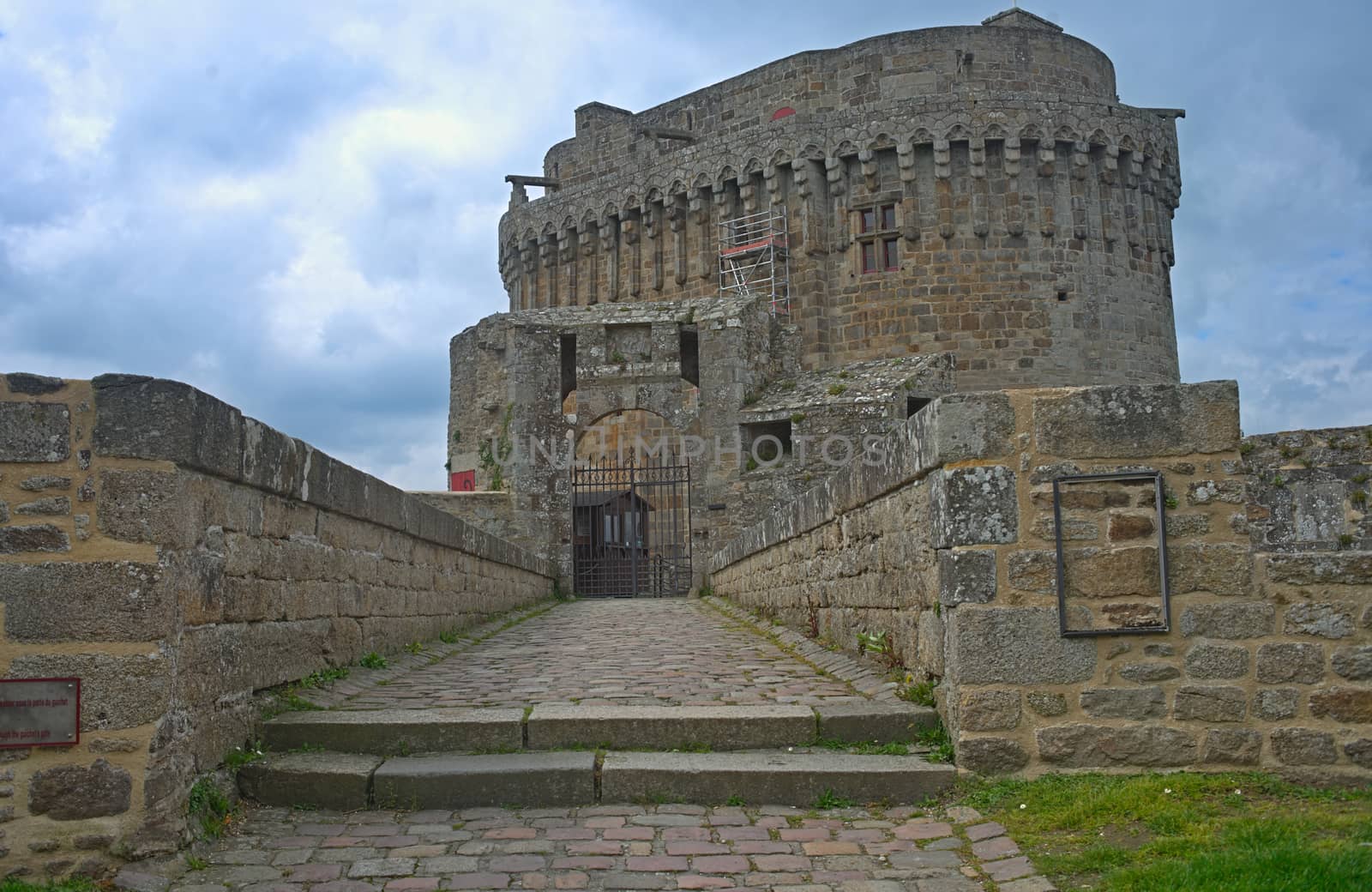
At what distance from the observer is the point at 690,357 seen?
22.2 meters

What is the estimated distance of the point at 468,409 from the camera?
95.3 ft

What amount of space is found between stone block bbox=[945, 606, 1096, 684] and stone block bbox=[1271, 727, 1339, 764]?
687mm

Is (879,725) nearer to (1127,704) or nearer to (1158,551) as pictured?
(1127,704)

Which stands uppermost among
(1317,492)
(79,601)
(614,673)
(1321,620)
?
(1317,492)

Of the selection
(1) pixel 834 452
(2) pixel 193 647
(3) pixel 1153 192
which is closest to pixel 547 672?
(2) pixel 193 647

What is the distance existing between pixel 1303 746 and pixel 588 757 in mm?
2614

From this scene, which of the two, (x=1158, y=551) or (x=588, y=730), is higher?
(x=1158, y=551)

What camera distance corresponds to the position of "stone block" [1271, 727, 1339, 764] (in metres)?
4.32

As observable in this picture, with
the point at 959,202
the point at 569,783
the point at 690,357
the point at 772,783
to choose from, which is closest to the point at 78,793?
the point at 569,783

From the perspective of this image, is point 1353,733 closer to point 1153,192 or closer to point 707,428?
point 707,428

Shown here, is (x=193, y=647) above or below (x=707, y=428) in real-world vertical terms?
below

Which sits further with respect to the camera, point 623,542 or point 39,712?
point 623,542

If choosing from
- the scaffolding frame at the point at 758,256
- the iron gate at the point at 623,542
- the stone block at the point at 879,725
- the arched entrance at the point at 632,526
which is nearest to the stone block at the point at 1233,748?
the stone block at the point at 879,725

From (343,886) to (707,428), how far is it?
17031 mm
